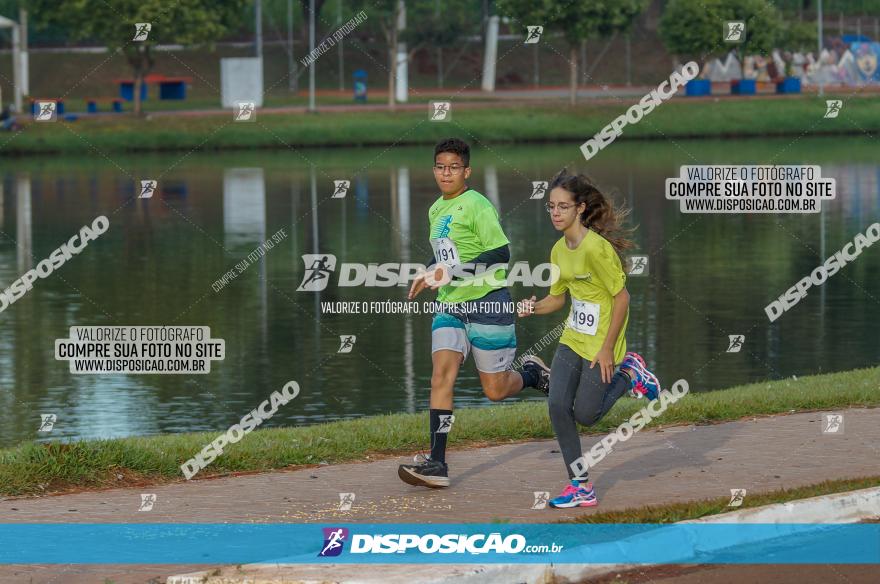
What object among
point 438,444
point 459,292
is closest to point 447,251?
point 459,292

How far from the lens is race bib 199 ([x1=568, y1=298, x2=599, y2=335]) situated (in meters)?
8.84

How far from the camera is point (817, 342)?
17438 mm

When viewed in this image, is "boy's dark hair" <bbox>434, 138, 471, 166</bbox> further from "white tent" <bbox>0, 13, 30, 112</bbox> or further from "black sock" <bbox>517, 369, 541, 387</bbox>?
"white tent" <bbox>0, 13, 30, 112</bbox>

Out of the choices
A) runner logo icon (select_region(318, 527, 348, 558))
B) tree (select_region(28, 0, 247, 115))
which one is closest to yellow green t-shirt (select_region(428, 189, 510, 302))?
runner logo icon (select_region(318, 527, 348, 558))

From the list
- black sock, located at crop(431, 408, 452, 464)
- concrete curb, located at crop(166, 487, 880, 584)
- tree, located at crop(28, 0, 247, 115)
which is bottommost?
concrete curb, located at crop(166, 487, 880, 584)

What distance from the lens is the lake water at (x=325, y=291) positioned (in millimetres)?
15062

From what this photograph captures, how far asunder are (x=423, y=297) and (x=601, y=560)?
13783 mm

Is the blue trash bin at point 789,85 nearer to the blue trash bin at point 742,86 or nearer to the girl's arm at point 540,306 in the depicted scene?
the blue trash bin at point 742,86

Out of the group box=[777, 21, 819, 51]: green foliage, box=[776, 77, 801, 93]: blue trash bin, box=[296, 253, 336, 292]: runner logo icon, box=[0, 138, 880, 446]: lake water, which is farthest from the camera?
box=[777, 21, 819, 51]: green foliage

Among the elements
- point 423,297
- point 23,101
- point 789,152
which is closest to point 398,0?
point 23,101

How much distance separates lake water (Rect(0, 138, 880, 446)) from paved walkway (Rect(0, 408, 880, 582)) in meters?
2.32

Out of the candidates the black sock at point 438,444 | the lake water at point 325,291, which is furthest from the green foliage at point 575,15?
the black sock at point 438,444

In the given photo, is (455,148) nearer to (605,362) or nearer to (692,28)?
(605,362)

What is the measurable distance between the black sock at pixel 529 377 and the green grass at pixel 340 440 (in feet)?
3.44
